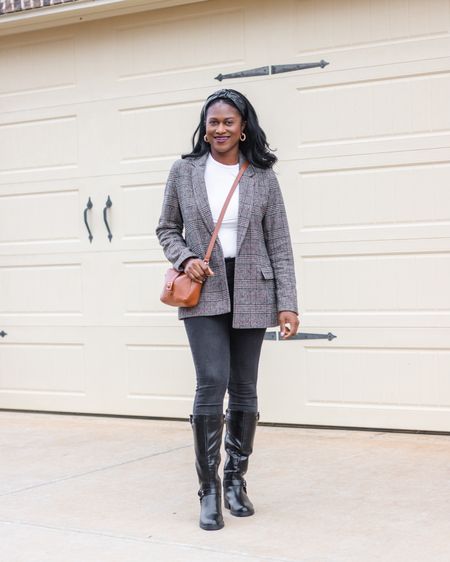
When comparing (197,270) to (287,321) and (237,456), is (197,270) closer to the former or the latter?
(287,321)

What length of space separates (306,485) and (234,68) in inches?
104

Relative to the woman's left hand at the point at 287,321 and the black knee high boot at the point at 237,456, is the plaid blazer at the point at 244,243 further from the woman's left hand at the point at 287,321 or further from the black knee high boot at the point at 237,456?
the black knee high boot at the point at 237,456

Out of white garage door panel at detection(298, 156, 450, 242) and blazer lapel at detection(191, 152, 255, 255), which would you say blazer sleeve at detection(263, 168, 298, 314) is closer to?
blazer lapel at detection(191, 152, 255, 255)

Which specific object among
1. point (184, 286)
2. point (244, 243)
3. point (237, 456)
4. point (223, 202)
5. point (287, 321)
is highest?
point (223, 202)

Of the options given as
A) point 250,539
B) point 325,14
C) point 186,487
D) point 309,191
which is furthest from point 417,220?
point 250,539

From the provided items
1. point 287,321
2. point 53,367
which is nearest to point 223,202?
point 287,321

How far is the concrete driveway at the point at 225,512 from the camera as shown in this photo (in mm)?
3619

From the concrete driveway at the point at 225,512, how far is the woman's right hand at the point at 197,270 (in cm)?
95

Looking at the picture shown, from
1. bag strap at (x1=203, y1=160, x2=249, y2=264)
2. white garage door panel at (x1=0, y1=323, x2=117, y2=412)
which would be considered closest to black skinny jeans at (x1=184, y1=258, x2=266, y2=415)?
bag strap at (x1=203, y1=160, x2=249, y2=264)

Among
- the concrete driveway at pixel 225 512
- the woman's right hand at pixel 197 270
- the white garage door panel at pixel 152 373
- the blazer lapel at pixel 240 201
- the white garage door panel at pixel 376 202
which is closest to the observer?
the concrete driveway at pixel 225 512

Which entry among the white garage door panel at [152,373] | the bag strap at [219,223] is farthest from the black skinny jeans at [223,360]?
the white garage door panel at [152,373]

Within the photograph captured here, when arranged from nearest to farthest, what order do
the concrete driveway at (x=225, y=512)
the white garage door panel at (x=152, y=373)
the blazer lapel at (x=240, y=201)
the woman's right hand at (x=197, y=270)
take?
the concrete driveway at (x=225, y=512) → the woman's right hand at (x=197, y=270) → the blazer lapel at (x=240, y=201) → the white garage door panel at (x=152, y=373)

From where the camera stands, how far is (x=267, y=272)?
407 centimetres

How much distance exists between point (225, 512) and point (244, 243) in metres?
1.07
